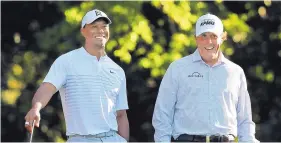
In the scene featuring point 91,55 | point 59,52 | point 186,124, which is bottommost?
point 186,124

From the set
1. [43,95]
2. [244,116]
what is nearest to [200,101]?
[244,116]

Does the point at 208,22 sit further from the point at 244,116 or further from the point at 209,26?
the point at 244,116

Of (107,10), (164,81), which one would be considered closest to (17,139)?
(107,10)

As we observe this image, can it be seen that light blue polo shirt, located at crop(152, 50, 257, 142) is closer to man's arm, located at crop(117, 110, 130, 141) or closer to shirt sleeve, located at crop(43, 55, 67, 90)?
man's arm, located at crop(117, 110, 130, 141)

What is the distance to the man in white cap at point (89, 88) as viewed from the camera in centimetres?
734

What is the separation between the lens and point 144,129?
46.5ft

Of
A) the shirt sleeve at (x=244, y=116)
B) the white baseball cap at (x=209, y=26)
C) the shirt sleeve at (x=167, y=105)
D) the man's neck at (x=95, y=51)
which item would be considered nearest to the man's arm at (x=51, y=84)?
the man's neck at (x=95, y=51)

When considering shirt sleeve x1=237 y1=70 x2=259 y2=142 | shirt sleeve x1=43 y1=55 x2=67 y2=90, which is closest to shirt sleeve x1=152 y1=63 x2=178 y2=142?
shirt sleeve x1=237 y1=70 x2=259 y2=142

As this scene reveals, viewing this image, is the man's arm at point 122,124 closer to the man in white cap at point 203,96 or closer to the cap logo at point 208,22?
the man in white cap at point 203,96

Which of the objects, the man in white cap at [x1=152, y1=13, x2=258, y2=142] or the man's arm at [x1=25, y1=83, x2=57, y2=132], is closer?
the man's arm at [x1=25, y1=83, x2=57, y2=132]

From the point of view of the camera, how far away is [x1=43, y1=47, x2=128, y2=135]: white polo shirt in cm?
735

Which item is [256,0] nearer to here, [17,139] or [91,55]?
[17,139]

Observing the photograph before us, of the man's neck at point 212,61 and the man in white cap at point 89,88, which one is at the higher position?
the man's neck at point 212,61

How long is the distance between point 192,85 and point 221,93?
0.22 meters
